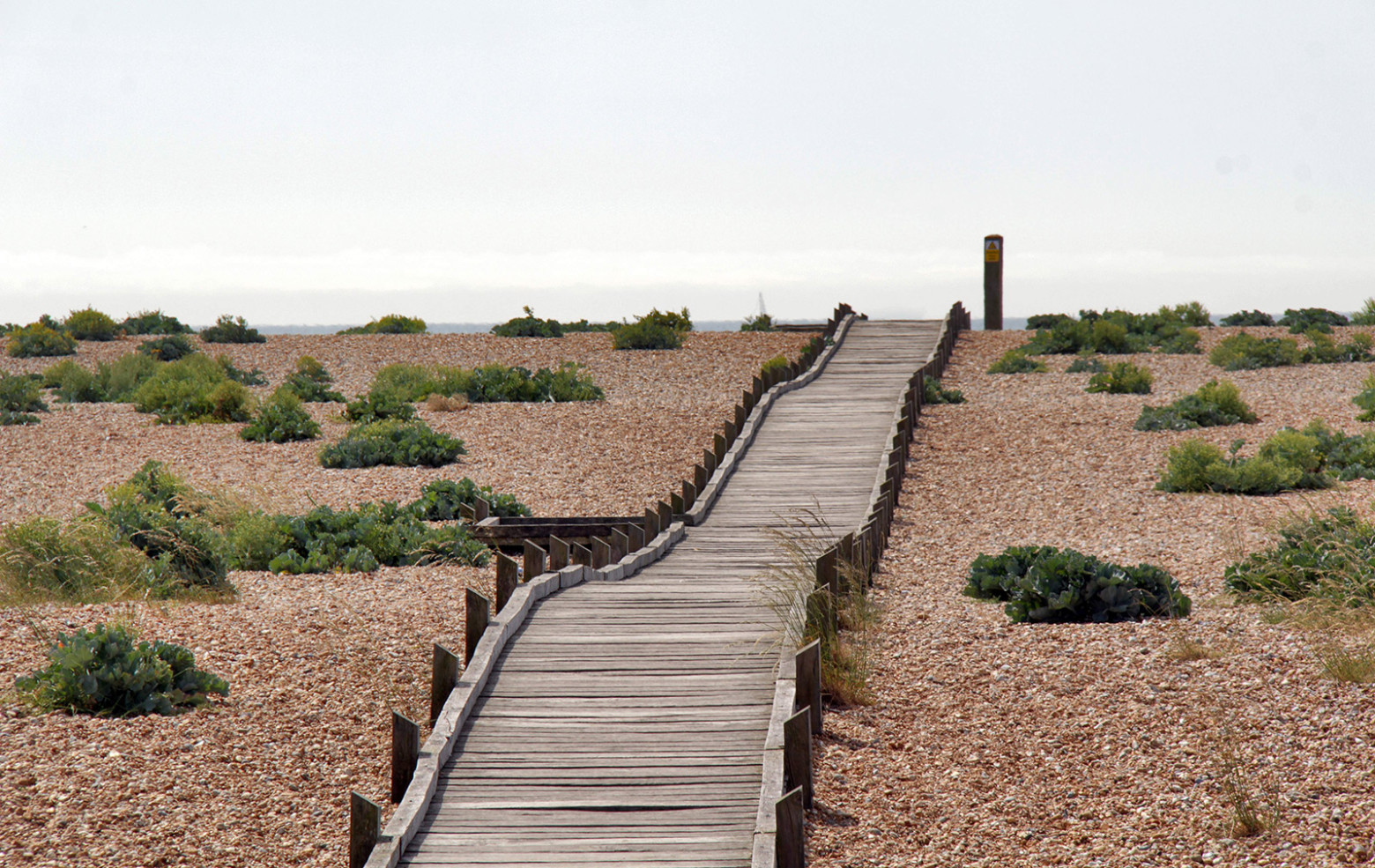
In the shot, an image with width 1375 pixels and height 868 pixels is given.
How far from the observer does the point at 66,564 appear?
10805 millimetres

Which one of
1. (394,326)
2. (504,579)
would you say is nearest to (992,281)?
(394,326)

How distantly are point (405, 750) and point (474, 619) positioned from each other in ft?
4.65

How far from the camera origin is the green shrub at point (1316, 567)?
28.3ft

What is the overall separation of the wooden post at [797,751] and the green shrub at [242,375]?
22.0 meters

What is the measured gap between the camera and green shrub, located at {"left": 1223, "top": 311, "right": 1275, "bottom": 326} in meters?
31.9

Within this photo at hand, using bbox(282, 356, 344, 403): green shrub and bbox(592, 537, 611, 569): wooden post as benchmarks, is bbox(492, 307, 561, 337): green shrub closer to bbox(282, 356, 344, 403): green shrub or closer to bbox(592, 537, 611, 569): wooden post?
bbox(282, 356, 344, 403): green shrub

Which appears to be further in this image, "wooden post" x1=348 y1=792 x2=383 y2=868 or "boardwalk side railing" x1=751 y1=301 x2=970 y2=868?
"wooden post" x1=348 y1=792 x2=383 y2=868

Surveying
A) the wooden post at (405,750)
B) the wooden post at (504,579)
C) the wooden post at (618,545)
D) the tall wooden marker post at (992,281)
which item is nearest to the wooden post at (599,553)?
the wooden post at (618,545)

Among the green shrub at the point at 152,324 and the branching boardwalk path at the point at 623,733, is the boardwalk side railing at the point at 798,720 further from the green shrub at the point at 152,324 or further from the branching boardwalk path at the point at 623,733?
the green shrub at the point at 152,324

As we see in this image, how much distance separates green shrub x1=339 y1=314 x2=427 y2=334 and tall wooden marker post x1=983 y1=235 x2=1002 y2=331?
1623cm

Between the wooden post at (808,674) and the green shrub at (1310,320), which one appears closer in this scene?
the wooden post at (808,674)

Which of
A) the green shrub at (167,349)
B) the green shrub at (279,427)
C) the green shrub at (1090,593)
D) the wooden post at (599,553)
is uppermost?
the green shrub at (167,349)

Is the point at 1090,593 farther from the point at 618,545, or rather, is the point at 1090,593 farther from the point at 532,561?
the point at 532,561

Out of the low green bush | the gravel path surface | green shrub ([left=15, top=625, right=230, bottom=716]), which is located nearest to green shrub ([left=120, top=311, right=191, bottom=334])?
the low green bush
